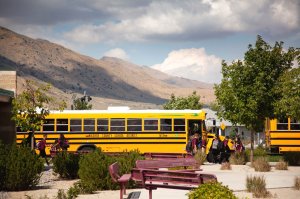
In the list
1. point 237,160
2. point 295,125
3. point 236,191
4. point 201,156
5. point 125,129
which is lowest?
point 236,191

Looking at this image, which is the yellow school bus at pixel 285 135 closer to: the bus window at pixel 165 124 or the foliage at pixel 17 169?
the bus window at pixel 165 124

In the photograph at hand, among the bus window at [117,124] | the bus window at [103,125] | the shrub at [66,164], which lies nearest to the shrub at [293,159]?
the bus window at [117,124]

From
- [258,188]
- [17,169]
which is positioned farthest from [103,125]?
[258,188]

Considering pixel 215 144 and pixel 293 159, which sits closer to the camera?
pixel 293 159

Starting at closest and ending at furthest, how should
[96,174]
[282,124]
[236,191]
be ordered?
1. [236,191]
2. [96,174]
3. [282,124]

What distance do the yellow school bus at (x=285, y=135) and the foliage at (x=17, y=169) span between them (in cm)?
1655

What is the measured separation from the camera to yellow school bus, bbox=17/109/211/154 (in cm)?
2659

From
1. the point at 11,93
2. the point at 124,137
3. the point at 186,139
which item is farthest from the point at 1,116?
the point at 186,139

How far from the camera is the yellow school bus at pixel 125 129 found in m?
26.6

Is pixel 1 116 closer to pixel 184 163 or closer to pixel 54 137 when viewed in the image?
pixel 54 137

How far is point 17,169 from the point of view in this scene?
14.1 meters

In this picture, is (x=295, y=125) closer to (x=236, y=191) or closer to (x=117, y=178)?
(x=236, y=191)

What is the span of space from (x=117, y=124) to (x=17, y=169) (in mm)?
13047

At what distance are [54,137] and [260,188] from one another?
54.7ft
